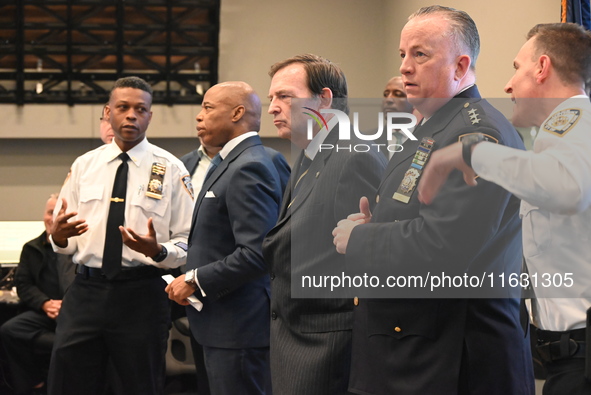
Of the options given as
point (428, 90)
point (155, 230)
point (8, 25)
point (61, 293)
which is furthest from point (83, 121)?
point (428, 90)

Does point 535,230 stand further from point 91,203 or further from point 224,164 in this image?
point 91,203

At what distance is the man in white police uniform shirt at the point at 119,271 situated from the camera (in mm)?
3139

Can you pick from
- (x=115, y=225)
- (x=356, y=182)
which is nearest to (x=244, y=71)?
(x=115, y=225)

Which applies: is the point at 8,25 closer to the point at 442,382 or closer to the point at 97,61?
the point at 97,61

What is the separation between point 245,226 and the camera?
271 cm

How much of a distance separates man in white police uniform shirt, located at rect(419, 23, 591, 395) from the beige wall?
5.41 meters

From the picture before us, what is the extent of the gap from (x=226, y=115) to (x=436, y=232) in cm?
161

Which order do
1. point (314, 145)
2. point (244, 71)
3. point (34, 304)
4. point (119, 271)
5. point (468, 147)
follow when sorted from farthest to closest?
point (244, 71)
point (34, 304)
point (119, 271)
point (314, 145)
point (468, 147)

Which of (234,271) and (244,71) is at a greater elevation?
(244,71)

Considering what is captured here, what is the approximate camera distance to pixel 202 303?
9.12 feet

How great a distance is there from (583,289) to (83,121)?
6.46m

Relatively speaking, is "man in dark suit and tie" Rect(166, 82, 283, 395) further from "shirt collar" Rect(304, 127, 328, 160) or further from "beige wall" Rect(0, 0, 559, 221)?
"beige wall" Rect(0, 0, 559, 221)

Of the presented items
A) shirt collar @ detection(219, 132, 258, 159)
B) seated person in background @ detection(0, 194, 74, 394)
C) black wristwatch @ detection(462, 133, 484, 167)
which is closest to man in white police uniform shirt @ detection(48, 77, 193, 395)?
shirt collar @ detection(219, 132, 258, 159)

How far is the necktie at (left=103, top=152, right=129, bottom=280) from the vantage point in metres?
3.15
